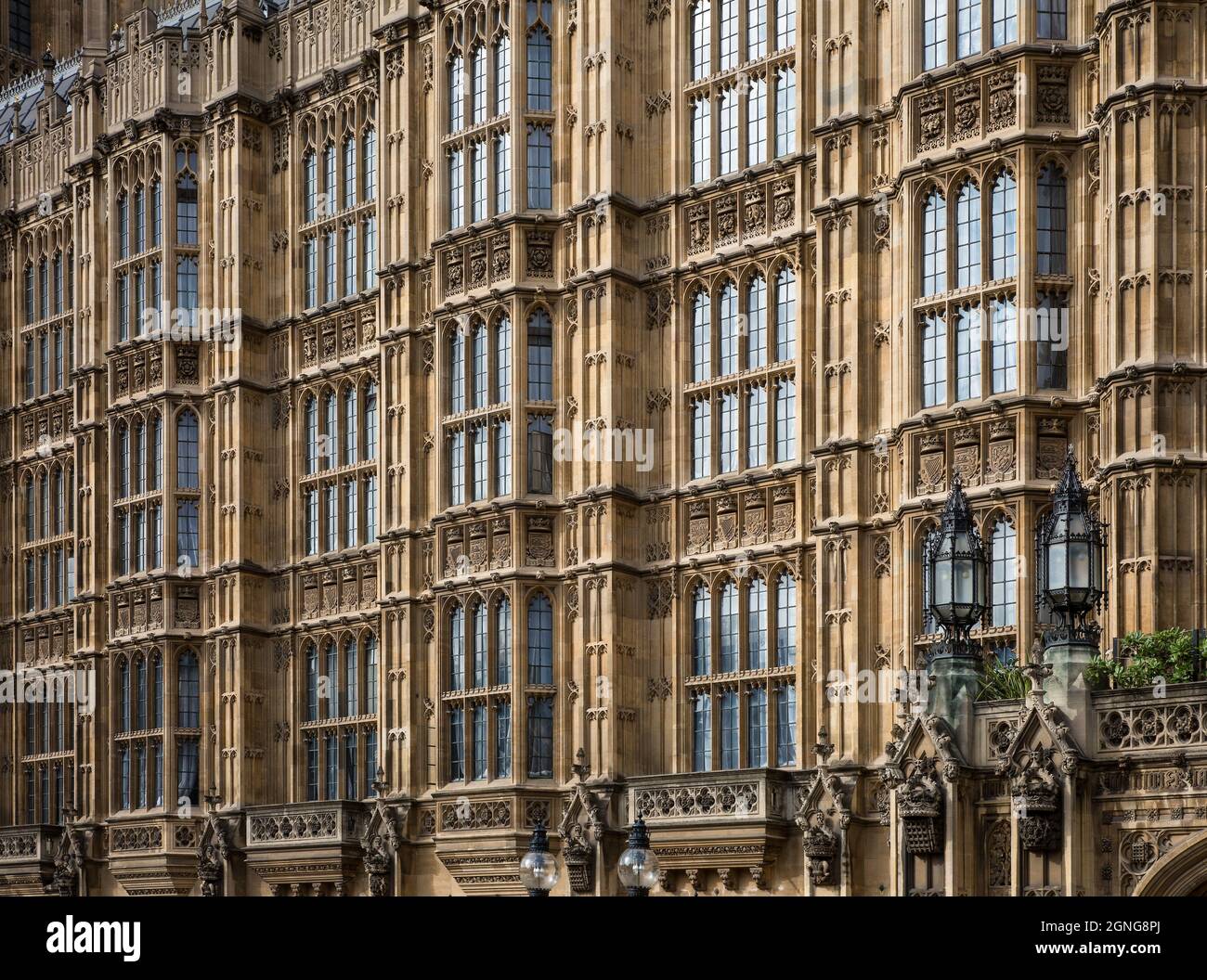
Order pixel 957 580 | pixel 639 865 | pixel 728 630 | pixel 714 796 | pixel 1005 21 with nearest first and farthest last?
pixel 957 580, pixel 639 865, pixel 1005 21, pixel 714 796, pixel 728 630

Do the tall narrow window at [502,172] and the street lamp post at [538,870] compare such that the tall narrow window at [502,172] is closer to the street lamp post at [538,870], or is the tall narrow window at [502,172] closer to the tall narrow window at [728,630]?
the tall narrow window at [728,630]

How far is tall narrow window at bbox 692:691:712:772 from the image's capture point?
34938 millimetres

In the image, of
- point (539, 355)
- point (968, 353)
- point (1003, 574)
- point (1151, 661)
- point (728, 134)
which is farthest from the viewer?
point (539, 355)

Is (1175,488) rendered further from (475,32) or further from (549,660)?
(475,32)

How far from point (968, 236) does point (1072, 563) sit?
9.38m

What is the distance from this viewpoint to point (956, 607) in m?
24.5

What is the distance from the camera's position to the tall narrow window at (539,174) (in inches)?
1508

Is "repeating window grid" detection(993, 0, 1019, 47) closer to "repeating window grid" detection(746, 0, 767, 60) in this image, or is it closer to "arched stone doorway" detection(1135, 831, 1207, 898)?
"repeating window grid" detection(746, 0, 767, 60)

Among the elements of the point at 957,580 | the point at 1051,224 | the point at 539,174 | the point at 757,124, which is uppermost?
the point at 757,124

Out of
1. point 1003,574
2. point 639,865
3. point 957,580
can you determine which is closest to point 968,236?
point 1003,574

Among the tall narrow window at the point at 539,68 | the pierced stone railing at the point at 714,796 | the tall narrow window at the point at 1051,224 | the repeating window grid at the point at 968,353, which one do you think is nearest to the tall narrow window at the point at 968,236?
the repeating window grid at the point at 968,353

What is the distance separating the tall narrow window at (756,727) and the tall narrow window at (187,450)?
17.2m

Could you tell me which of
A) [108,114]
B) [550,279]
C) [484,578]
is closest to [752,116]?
[550,279]

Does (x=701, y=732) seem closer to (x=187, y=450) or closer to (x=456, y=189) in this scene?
(x=456, y=189)
